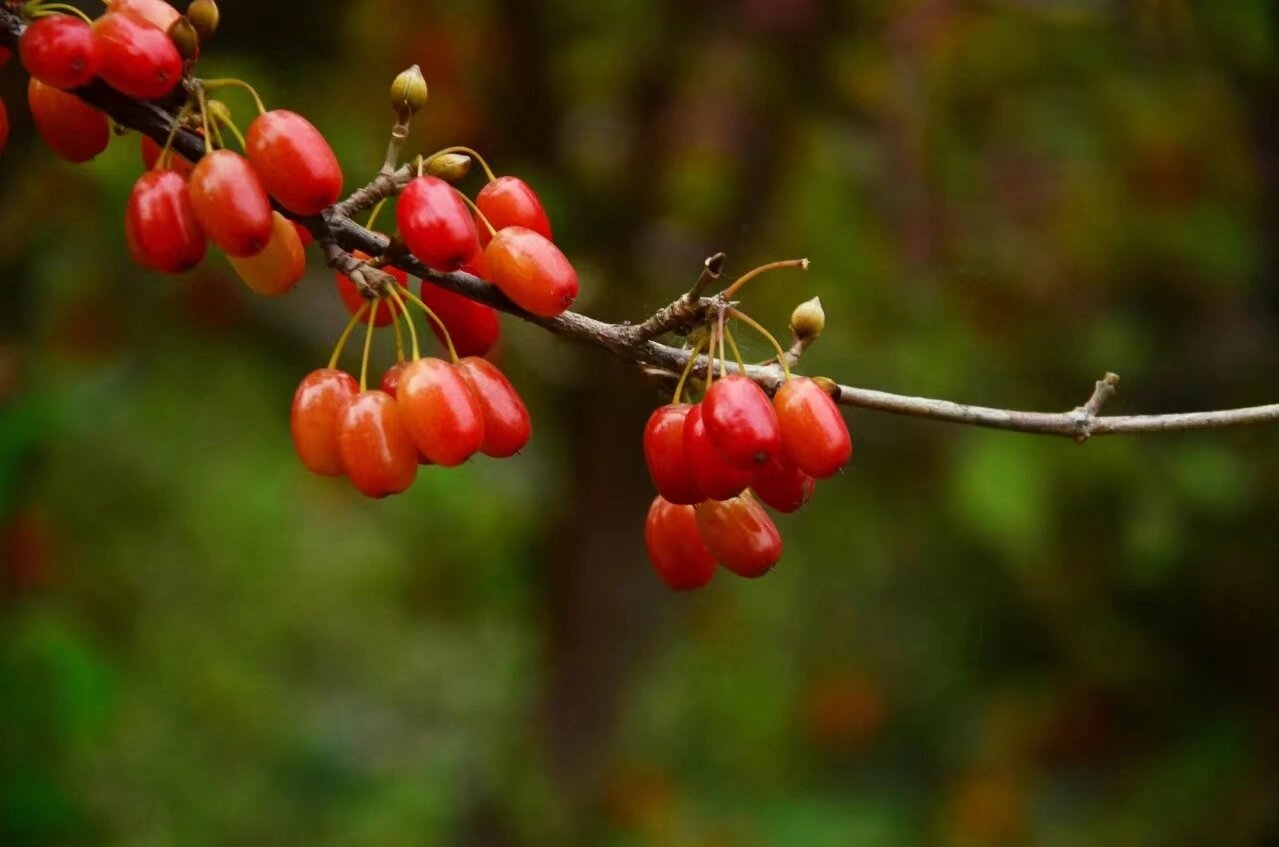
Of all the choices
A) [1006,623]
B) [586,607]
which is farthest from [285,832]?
[1006,623]

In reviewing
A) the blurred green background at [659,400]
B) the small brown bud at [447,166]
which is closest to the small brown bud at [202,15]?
the small brown bud at [447,166]

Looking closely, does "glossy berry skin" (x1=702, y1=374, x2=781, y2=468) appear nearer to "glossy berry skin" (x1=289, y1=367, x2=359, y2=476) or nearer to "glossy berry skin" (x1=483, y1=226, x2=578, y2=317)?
"glossy berry skin" (x1=483, y1=226, x2=578, y2=317)

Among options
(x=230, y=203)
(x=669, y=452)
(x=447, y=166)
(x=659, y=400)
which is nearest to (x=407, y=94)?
(x=447, y=166)

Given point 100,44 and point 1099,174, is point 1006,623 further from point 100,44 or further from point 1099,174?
point 100,44

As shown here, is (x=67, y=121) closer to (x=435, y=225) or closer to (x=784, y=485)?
(x=435, y=225)

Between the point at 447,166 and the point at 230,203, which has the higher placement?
the point at 447,166

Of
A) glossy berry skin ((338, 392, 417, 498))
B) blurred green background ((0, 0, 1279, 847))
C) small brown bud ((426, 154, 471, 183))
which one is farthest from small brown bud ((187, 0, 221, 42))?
blurred green background ((0, 0, 1279, 847))
